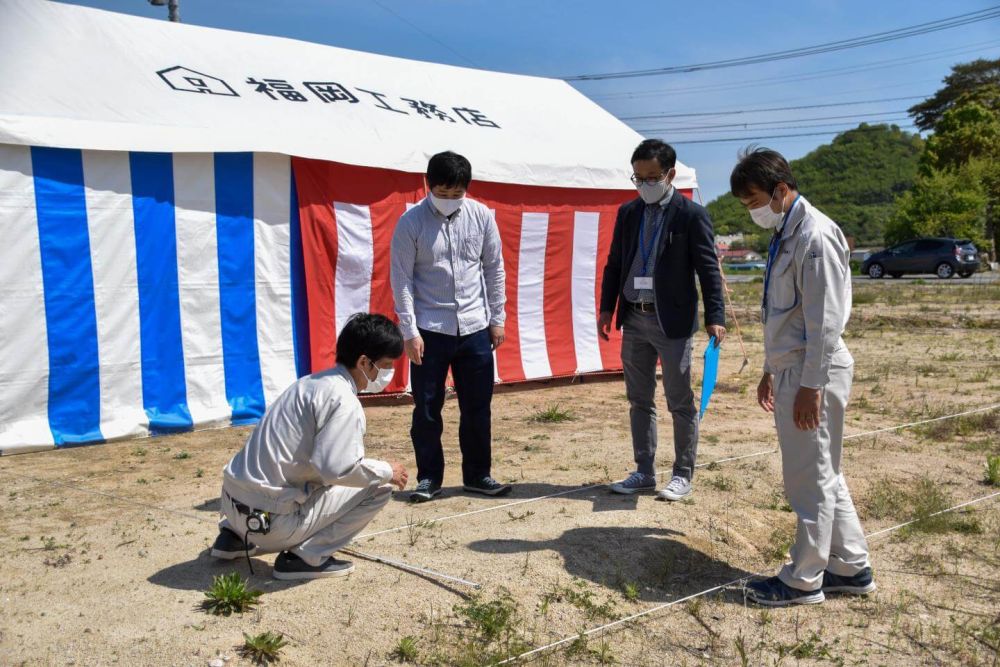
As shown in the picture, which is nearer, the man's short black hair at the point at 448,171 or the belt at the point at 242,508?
the belt at the point at 242,508

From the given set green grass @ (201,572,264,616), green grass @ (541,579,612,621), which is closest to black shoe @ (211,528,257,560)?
green grass @ (201,572,264,616)

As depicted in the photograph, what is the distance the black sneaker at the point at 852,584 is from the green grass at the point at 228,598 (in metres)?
2.16

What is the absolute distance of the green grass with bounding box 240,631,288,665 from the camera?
288 centimetres

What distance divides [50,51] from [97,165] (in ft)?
3.85

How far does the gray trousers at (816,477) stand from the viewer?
325 cm

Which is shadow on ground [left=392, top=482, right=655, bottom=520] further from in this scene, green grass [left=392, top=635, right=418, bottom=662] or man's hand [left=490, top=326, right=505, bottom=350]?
green grass [left=392, top=635, right=418, bottom=662]

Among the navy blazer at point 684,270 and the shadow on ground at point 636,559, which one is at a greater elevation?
the navy blazer at point 684,270

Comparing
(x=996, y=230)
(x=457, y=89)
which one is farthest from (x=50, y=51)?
(x=996, y=230)

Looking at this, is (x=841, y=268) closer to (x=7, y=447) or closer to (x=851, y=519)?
(x=851, y=519)

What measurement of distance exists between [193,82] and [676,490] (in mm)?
4857

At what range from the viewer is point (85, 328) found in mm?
5910

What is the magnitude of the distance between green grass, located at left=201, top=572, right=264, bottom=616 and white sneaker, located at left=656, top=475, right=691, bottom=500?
7.07 feet

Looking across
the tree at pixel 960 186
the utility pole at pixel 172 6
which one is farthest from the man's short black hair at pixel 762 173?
the tree at pixel 960 186

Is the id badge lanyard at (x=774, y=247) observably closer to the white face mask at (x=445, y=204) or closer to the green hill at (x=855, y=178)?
the white face mask at (x=445, y=204)
